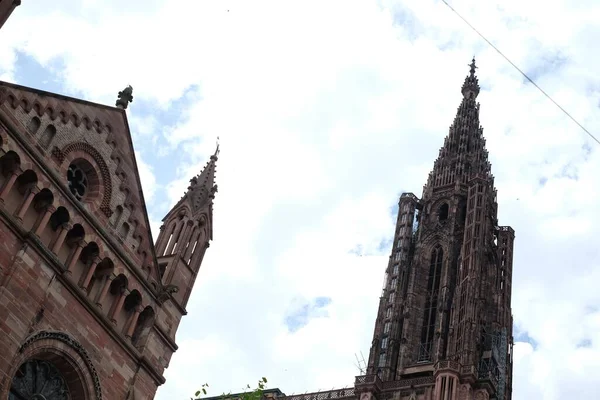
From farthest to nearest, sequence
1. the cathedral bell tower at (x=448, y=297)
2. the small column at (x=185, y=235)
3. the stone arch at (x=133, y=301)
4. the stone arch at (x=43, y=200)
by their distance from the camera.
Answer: the cathedral bell tower at (x=448, y=297)
the small column at (x=185, y=235)
the stone arch at (x=133, y=301)
the stone arch at (x=43, y=200)

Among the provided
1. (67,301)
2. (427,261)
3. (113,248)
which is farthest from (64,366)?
(427,261)

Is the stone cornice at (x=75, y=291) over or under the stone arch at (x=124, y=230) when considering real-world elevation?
under

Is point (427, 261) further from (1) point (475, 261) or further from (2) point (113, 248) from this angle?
(2) point (113, 248)

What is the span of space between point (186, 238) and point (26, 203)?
7412 millimetres

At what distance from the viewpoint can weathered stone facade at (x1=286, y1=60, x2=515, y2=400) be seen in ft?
201

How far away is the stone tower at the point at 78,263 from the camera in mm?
23156

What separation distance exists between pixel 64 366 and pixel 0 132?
647cm

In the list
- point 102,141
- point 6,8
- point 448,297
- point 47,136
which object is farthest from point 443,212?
point 6,8

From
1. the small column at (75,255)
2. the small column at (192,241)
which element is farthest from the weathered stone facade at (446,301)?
the small column at (75,255)

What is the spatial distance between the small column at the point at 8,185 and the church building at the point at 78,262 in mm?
26

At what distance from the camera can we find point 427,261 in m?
74.7

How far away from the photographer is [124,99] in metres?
29.5

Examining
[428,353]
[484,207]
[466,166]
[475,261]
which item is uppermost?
[466,166]

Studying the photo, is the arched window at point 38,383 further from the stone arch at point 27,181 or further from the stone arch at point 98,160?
the stone arch at point 98,160
